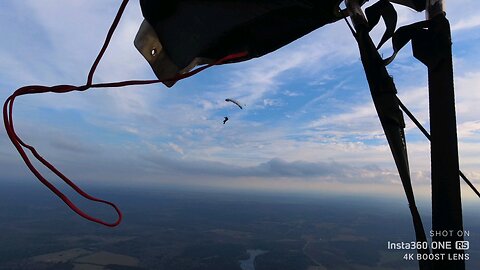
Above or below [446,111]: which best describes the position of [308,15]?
above

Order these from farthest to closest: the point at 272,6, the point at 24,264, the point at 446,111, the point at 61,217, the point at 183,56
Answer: the point at 61,217 → the point at 24,264 → the point at 183,56 → the point at 272,6 → the point at 446,111

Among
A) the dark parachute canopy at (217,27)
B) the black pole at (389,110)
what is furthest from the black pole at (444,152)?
the dark parachute canopy at (217,27)

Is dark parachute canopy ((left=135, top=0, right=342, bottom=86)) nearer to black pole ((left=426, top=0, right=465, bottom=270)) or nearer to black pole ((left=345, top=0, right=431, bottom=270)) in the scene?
black pole ((left=345, top=0, right=431, bottom=270))

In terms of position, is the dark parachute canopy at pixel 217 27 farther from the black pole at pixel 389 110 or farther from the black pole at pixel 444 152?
the black pole at pixel 444 152

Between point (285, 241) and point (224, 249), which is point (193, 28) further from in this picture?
point (285, 241)

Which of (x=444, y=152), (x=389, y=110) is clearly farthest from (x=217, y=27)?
(x=444, y=152)

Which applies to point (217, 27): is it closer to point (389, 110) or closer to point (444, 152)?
point (389, 110)

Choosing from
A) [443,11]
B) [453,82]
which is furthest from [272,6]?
[453,82]
